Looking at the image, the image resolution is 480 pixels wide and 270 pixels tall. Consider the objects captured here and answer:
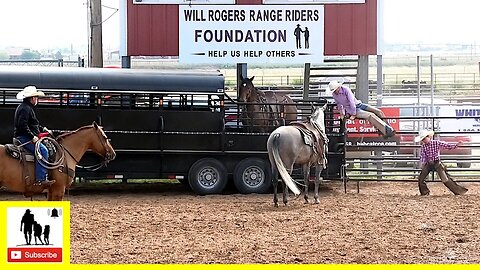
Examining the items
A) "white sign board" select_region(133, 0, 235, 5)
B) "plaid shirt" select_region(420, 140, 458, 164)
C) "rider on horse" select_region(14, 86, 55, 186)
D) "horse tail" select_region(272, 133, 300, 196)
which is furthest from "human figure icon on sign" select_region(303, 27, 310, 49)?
"rider on horse" select_region(14, 86, 55, 186)

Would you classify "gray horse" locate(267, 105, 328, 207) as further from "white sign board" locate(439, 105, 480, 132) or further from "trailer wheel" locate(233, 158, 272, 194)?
"white sign board" locate(439, 105, 480, 132)

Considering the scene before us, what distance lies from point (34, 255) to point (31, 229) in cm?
22

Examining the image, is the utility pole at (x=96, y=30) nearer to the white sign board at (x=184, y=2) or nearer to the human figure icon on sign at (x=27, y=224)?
the white sign board at (x=184, y=2)

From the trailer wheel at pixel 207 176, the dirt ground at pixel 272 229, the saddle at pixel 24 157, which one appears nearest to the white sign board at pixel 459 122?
the dirt ground at pixel 272 229

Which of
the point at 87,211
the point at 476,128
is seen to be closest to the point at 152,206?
the point at 87,211

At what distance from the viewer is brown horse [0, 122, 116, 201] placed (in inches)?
534

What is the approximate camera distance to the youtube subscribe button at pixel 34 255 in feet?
23.7

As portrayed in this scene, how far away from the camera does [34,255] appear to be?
7277mm

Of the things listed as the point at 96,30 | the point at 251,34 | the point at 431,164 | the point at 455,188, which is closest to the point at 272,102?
the point at 251,34

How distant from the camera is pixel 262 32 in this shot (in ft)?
68.6

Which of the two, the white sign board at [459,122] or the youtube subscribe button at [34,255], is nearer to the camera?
the youtube subscribe button at [34,255]

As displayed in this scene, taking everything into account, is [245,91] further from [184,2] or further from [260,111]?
[184,2]

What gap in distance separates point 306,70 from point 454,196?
5699mm

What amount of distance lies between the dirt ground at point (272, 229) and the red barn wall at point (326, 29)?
14.5 feet
